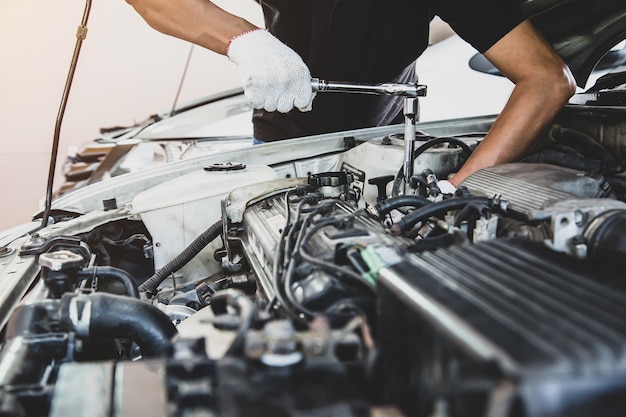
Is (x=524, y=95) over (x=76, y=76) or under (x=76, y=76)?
under

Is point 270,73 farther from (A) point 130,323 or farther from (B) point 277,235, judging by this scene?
(A) point 130,323

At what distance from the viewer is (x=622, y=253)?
719mm

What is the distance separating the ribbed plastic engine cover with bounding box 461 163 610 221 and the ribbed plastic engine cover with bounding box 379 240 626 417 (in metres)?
0.31

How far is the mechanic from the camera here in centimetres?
138

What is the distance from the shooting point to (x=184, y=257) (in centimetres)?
135

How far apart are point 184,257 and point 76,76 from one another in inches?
185

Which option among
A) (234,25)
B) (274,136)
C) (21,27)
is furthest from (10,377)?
(21,27)

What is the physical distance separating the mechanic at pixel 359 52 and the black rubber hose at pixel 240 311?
76cm

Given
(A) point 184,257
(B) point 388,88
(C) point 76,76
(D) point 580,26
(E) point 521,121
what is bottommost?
(A) point 184,257

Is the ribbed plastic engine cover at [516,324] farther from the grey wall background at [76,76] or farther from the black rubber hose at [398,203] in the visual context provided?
the grey wall background at [76,76]

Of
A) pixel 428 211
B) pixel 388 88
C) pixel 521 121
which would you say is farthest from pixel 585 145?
pixel 428 211

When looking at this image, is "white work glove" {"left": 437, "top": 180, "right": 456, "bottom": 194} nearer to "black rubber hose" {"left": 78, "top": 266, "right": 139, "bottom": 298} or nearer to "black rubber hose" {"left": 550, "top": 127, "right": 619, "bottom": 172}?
"black rubber hose" {"left": 550, "top": 127, "right": 619, "bottom": 172}

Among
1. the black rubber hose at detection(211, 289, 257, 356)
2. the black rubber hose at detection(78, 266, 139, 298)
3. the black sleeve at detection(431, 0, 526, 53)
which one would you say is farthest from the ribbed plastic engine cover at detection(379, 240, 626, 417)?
the black sleeve at detection(431, 0, 526, 53)

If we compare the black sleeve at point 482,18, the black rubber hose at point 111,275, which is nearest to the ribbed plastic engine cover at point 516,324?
the black rubber hose at point 111,275
